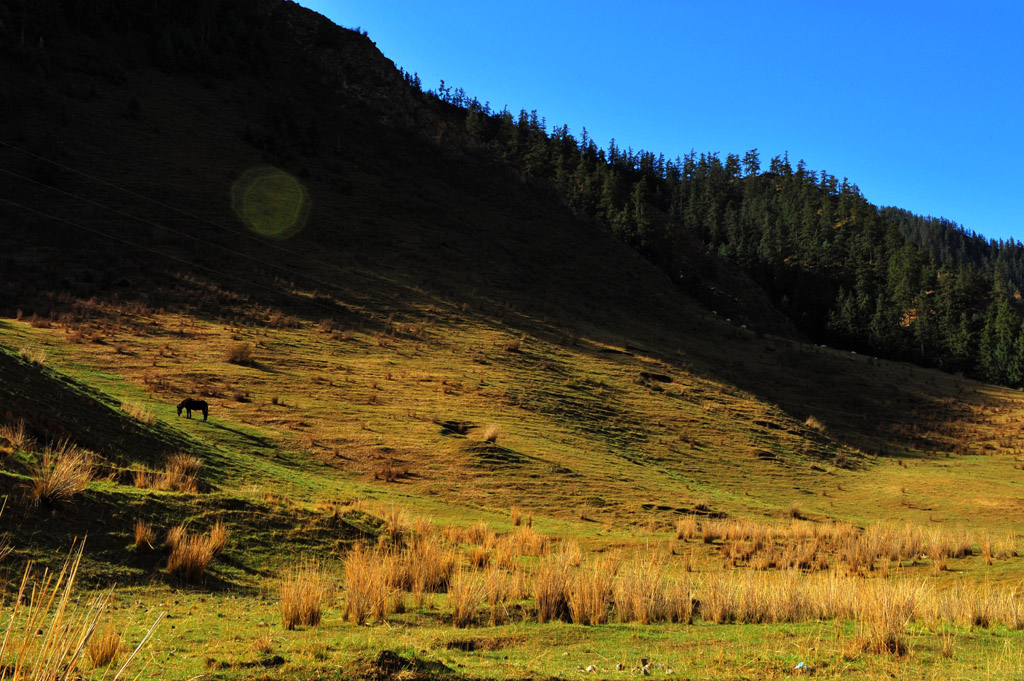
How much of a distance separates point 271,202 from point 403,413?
31701mm

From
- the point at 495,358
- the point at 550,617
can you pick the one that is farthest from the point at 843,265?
the point at 550,617

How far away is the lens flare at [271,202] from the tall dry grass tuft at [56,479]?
128ft

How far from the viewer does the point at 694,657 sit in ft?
19.1

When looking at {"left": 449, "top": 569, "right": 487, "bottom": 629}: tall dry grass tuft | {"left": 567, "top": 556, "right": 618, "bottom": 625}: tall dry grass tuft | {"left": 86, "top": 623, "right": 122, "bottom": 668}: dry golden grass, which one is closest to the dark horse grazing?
{"left": 449, "top": 569, "right": 487, "bottom": 629}: tall dry grass tuft

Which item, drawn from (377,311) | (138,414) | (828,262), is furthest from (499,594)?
(828,262)

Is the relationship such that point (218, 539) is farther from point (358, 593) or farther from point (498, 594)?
point (498, 594)

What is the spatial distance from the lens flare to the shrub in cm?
2047

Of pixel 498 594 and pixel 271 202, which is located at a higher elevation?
pixel 271 202

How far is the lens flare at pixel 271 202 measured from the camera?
4633 cm

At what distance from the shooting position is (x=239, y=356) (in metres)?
26.2

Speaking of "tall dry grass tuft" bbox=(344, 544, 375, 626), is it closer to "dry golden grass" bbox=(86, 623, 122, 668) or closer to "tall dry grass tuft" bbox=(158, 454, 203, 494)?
"dry golden grass" bbox=(86, 623, 122, 668)

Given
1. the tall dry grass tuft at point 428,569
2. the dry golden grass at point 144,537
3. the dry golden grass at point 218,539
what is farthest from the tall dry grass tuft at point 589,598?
the dry golden grass at point 144,537

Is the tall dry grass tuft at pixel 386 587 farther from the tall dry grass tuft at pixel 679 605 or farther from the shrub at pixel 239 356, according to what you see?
the shrub at pixel 239 356

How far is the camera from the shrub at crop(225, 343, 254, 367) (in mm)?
25984
